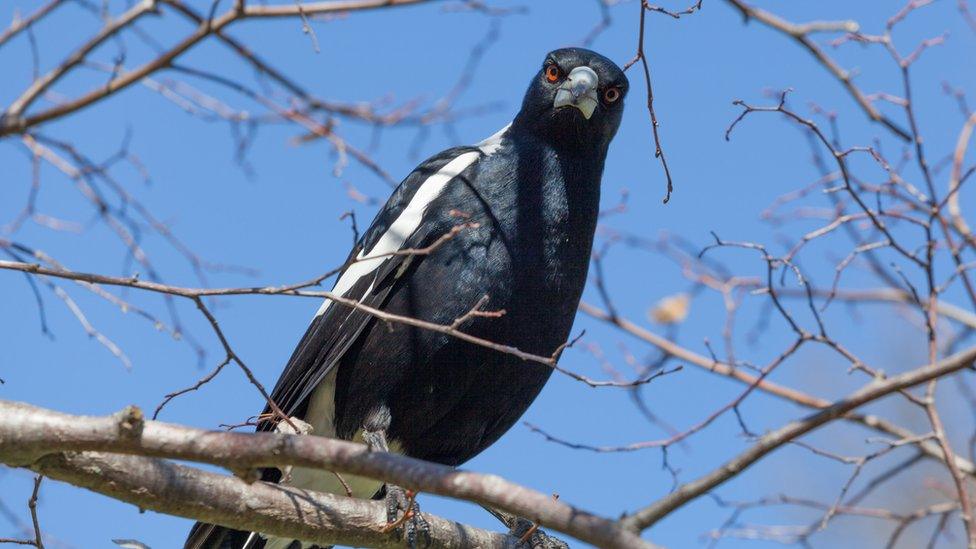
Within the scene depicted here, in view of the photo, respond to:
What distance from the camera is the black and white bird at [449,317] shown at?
4.31m

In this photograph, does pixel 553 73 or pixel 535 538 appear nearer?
pixel 535 538

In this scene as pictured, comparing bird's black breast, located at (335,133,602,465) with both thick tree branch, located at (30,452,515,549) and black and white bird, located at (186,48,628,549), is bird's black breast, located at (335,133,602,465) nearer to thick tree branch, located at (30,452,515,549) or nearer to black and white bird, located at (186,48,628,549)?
black and white bird, located at (186,48,628,549)

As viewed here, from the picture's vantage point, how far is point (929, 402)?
164 inches

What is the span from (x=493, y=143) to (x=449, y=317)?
994mm

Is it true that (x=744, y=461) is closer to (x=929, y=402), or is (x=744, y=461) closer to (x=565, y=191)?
(x=929, y=402)

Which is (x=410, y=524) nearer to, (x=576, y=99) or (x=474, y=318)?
(x=474, y=318)

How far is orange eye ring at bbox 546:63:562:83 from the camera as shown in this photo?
5.05 meters

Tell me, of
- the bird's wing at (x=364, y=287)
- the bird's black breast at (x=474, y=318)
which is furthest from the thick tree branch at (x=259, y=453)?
the bird's black breast at (x=474, y=318)

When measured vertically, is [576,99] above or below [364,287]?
above

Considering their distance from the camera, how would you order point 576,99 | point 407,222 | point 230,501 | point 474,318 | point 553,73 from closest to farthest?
1. point 230,501
2. point 474,318
3. point 407,222
4. point 576,99
5. point 553,73

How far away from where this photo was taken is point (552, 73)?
5.07 m

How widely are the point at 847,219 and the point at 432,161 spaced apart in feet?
5.59

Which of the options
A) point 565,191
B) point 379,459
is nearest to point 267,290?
point 379,459

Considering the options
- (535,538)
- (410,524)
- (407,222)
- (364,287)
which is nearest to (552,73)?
(407,222)
